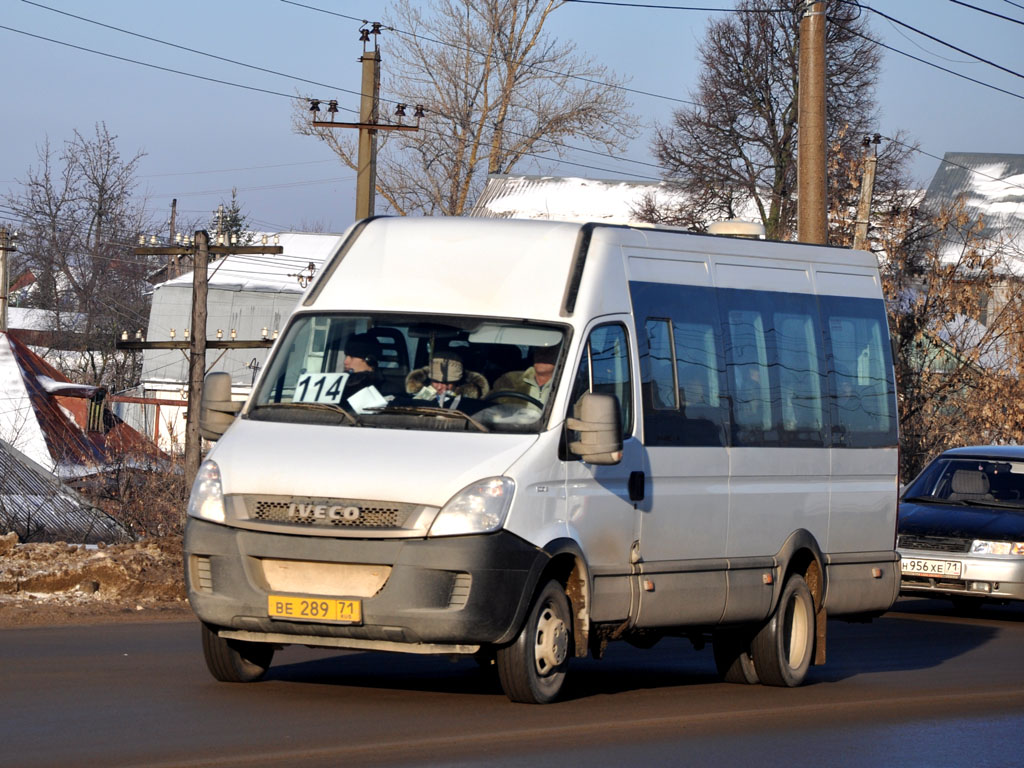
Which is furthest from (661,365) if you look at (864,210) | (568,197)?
(568,197)

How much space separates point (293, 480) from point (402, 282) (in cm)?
160

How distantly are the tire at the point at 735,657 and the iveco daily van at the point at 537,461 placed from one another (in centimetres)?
2

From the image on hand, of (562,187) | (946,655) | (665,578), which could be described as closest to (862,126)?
(562,187)

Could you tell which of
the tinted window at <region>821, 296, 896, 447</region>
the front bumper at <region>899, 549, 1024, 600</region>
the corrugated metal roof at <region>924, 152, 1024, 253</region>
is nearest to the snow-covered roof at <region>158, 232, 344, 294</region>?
the corrugated metal roof at <region>924, 152, 1024, 253</region>

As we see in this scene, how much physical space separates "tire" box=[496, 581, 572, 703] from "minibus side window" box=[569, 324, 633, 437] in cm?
116

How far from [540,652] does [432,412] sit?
141cm

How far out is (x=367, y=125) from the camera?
1150 inches

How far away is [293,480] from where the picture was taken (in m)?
8.59

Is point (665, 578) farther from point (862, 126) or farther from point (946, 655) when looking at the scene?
point (862, 126)

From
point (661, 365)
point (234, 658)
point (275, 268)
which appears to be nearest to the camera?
point (234, 658)

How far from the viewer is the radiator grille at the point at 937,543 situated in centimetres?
1664

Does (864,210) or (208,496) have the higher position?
(864,210)

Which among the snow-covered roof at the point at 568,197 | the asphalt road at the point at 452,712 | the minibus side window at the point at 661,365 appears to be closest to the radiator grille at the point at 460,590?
the asphalt road at the point at 452,712

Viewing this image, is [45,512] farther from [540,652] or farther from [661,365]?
[540,652]
